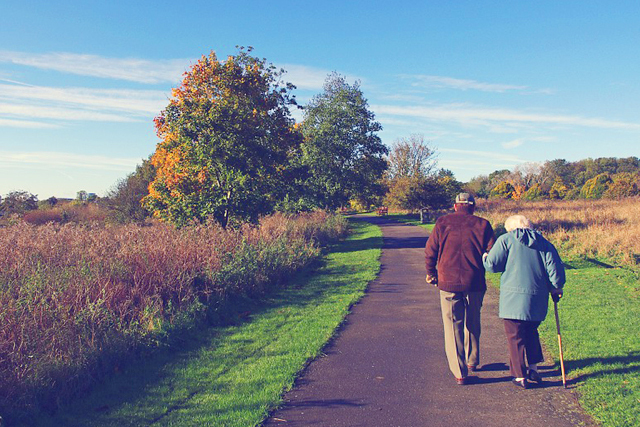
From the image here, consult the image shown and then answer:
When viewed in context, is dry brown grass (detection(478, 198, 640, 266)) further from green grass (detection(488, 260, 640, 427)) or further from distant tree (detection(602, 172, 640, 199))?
distant tree (detection(602, 172, 640, 199))

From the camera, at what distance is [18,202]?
2877 centimetres

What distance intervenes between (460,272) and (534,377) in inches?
55.7

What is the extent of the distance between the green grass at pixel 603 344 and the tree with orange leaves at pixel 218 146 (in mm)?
12028

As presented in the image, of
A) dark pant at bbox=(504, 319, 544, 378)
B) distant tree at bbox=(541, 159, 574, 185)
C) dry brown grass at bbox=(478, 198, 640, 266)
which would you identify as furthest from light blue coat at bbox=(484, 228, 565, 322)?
distant tree at bbox=(541, 159, 574, 185)

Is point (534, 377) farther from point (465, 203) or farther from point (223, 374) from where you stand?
point (223, 374)

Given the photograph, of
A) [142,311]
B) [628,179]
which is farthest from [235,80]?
[628,179]

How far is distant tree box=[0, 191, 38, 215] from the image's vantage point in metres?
28.1

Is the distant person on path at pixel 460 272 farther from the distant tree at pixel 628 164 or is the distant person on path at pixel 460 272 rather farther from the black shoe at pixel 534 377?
the distant tree at pixel 628 164

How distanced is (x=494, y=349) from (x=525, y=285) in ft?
6.10

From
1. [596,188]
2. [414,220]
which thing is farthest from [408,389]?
[596,188]

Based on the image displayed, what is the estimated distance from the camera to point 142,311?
739cm

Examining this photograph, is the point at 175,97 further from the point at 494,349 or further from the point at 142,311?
the point at 494,349

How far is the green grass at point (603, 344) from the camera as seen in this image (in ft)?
14.7

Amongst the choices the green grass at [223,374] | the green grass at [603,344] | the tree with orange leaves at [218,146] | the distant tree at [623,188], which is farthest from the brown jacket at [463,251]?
the distant tree at [623,188]
